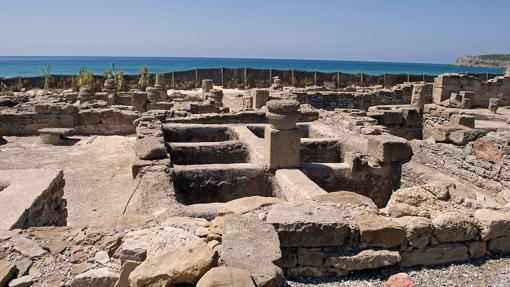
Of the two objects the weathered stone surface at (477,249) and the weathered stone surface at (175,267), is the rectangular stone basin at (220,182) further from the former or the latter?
the weathered stone surface at (175,267)

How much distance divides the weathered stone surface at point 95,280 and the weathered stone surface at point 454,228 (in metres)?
2.83

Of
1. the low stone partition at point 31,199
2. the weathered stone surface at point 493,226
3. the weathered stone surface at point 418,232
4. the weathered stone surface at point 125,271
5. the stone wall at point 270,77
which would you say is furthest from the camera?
the stone wall at point 270,77

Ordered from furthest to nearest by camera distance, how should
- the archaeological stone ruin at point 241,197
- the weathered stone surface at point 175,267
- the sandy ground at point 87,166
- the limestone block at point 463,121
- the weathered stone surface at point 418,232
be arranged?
the limestone block at point 463,121, the sandy ground at point 87,166, the weathered stone surface at point 418,232, the archaeological stone ruin at point 241,197, the weathered stone surface at point 175,267

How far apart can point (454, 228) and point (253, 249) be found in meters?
1.95

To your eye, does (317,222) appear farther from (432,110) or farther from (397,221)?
(432,110)

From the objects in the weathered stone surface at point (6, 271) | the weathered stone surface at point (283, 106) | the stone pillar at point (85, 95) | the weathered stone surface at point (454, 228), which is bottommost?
the weathered stone surface at point (6, 271)

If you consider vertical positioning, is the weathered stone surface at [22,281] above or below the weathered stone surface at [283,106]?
below

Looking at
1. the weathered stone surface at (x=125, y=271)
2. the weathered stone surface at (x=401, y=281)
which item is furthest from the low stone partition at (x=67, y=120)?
the weathered stone surface at (x=401, y=281)

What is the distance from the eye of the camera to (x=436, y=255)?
3.73m

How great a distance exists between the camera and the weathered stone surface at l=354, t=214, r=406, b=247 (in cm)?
356

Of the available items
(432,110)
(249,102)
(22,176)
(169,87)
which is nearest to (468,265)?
(22,176)

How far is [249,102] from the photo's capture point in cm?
1856

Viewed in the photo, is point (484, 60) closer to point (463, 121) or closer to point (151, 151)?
A: point (463, 121)

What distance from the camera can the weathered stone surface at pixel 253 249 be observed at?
2867 mm
